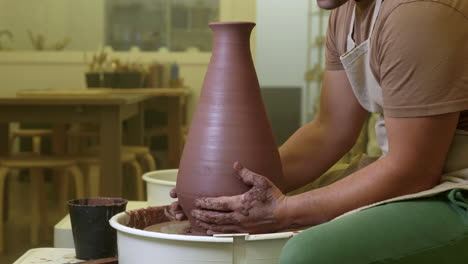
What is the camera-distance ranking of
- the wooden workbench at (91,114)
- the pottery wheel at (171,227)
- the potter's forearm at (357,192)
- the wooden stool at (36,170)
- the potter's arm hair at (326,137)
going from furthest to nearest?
the wooden stool at (36,170), the wooden workbench at (91,114), the potter's arm hair at (326,137), the pottery wheel at (171,227), the potter's forearm at (357,192)

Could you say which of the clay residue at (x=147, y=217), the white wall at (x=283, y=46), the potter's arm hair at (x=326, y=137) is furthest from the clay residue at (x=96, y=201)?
the white wall at (x=283, y=46)

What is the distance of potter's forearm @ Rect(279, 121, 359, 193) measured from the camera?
5.64 feet

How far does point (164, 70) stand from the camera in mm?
5766

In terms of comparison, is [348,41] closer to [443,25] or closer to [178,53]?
[443,25]

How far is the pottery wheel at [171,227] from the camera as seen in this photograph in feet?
4.76

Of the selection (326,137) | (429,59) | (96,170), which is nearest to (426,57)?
(429,59)

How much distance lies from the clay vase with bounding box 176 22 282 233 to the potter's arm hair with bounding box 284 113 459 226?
11 centimetres

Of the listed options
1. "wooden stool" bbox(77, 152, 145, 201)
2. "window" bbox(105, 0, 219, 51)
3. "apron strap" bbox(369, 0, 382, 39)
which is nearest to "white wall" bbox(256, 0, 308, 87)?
"window" bbox(105, 0, 219, 51)

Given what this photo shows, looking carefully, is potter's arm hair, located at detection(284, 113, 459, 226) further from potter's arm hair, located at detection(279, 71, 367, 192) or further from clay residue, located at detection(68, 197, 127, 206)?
clay residue, located at detection(68, 197, 127, 206)

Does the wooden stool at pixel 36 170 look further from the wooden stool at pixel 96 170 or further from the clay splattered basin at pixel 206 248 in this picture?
the clay splattered basin at pixel 206 248

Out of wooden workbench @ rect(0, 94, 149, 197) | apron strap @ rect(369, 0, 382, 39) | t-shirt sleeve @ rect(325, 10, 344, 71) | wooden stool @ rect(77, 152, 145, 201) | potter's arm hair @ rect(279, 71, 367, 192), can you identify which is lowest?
wooden stool @ rect(77, 152, 145, 201)

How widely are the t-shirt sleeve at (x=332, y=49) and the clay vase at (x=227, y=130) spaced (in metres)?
0.33

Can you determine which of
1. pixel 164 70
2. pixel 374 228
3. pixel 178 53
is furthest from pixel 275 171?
pixel 178 53

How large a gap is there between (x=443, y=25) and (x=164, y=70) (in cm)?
459
